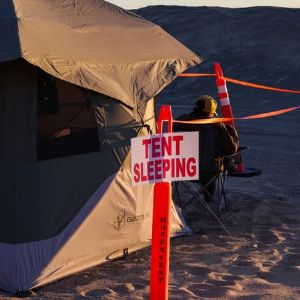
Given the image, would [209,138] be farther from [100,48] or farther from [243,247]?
[100,48]

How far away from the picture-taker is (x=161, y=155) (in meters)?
5.10

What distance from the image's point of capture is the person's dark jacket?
330 inches

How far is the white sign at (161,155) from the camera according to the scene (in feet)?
16.7

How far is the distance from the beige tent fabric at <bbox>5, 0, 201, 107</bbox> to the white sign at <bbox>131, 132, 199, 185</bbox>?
1418 mm

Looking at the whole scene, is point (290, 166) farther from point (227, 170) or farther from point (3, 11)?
point (3, 11)

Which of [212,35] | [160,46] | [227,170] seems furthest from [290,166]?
[212,35]

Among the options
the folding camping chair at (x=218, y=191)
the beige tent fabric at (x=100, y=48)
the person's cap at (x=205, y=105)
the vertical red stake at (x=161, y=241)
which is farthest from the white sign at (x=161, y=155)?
the person's cap at (x=205, y=105)

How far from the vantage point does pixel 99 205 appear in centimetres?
694

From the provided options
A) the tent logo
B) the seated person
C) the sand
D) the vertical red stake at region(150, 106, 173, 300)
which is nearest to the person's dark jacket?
the seated person

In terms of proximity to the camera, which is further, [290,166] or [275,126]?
[275,126]

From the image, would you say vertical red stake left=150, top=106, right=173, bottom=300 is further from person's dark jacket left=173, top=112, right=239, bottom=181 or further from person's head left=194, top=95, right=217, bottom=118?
person's head left=194, top=95, right=217, bottom=118

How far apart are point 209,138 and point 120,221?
5.38 ft

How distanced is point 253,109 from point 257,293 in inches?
566

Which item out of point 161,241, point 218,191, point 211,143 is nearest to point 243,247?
point 211,143
